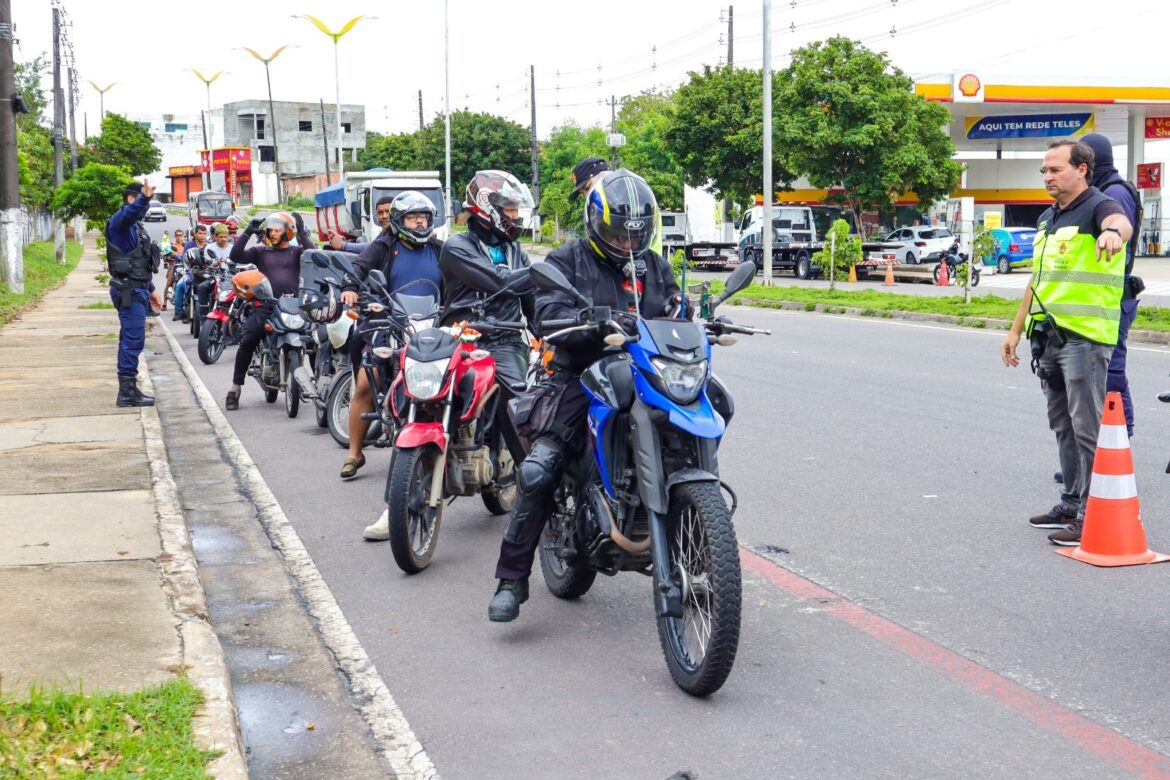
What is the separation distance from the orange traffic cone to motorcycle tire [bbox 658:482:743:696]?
2535mm

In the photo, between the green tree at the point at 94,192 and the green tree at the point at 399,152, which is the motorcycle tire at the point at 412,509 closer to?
the green tree at the point at 94,192

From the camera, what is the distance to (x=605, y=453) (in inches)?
193

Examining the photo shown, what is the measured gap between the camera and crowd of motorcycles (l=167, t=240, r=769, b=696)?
4492 mm

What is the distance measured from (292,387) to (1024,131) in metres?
41.8

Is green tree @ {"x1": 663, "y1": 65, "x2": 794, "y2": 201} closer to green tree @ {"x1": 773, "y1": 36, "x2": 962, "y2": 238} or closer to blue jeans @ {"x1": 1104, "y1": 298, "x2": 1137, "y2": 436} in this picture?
green tree @ {"x1": 773, "y1": 36, "x2": 962, "y2": 238}

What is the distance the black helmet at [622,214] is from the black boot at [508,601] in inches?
55.2

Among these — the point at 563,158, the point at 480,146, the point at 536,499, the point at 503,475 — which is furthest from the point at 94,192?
the point at 563,158

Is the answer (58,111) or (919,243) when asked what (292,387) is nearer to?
(919,243)

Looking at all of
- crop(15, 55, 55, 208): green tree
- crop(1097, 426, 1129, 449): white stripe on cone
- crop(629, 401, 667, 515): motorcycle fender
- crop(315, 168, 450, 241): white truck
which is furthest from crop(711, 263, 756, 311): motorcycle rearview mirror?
crop(315, 168, 450, 241): white truck

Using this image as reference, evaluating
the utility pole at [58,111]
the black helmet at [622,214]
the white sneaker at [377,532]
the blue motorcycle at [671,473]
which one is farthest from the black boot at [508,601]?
the utility pole at [58,111]

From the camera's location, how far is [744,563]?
6.40 meters

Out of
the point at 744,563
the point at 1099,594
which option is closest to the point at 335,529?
the point at 744,563

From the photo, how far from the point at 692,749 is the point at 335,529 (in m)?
3.74

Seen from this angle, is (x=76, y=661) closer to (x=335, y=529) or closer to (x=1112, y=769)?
(x=335, y=529)
